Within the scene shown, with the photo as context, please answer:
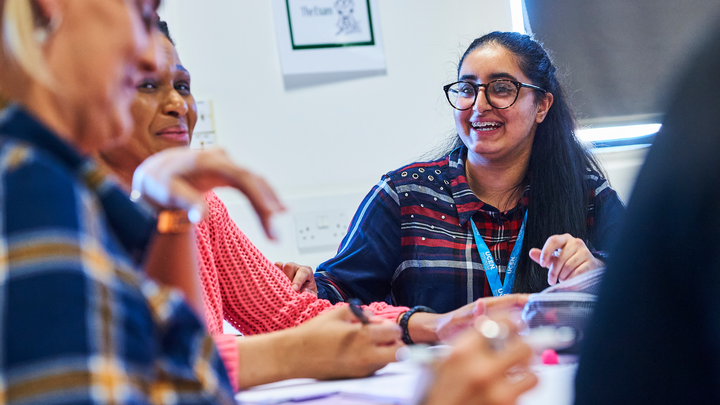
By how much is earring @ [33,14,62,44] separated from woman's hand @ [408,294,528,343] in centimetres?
Result: 85

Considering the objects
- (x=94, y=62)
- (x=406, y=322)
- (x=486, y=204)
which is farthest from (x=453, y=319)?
(x=94, y=62)

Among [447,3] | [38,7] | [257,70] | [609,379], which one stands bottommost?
[609,379]

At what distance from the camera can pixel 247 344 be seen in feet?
2.96

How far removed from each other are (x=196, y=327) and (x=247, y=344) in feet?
1.39

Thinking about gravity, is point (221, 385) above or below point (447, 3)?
below

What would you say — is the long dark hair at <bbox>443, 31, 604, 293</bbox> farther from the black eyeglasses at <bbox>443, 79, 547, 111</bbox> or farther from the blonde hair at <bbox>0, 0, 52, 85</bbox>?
the blonde hair at <bbox>0, 0, 52, 85</bbox>

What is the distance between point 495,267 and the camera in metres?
1.72

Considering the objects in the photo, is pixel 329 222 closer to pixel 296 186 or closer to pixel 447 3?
pixel 296 186

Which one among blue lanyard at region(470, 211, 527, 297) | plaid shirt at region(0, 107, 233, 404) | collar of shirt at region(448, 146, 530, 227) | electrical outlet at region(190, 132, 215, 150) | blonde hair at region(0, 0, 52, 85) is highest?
blonde hair at region(0, 0, 52, 85)

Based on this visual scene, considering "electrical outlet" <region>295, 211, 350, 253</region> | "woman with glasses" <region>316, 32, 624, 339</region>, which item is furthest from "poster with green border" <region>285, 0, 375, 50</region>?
"electrical outlet" <region>295, 211, 350, 253</region>

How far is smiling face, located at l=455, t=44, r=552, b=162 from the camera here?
6.19ft

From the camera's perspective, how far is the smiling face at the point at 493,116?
189 centimetres

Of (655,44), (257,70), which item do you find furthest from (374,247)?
(655,44)

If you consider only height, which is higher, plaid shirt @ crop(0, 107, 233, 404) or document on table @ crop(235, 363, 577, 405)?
plaid shirt @ crop(0, 107, 233, 404)
